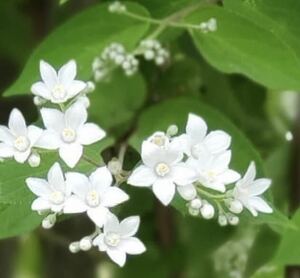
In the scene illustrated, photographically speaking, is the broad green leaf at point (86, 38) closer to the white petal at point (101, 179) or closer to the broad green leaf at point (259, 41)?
the broad green leaf at point (259, 41)

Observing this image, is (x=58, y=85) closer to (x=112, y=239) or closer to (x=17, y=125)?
(x=17, y=125)

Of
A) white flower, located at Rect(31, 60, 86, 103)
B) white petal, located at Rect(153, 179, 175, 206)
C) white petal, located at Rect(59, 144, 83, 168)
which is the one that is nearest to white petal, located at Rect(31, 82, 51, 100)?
white flower, located at Rect(31, 60, 86, 103)

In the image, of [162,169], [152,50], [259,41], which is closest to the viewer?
[162,169]

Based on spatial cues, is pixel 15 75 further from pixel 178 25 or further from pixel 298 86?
pixel 298 86

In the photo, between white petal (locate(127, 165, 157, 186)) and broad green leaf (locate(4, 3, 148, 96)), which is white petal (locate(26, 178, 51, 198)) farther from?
broad green leaf (locate(4, 3, 148, 96))

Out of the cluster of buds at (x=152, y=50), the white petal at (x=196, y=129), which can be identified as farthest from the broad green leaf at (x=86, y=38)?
the white petal at (x=196, y=129)

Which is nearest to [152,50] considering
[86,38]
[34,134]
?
[86,38]
